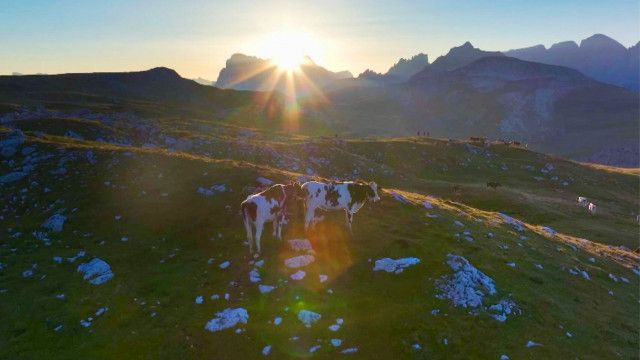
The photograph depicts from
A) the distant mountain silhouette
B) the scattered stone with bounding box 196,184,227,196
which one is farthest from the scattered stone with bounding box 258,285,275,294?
the distant mountain silhouette

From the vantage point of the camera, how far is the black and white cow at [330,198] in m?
24.1

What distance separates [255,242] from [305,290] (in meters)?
5.07

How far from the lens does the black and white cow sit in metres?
24.1

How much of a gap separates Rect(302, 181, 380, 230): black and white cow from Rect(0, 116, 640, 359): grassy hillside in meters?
1.04

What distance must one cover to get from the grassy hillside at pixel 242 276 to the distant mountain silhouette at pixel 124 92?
105 meters

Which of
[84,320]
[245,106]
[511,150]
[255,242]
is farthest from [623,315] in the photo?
[245,106]

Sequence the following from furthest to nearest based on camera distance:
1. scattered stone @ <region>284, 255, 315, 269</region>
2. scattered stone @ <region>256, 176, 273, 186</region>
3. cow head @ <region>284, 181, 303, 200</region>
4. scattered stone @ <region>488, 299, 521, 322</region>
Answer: scattered stone @ <region>256, 176, 273, 186</region> → cow head @ <region>284, 181, 303, 200</region> → scattered stone @ <region>284, 255, 315, 269</region> → scattered stone @ <region>488, 299, 521, 322</region>

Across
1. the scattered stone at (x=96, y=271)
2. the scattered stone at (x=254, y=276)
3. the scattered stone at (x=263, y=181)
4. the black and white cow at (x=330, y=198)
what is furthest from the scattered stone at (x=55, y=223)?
the black and white cow at (x=330, y=198)

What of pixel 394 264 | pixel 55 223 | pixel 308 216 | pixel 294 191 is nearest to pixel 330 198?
pixel 308 216

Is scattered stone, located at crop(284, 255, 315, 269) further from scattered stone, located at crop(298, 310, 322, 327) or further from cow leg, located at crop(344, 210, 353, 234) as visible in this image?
cow leg, located at crop(344, 210, 353, 234)

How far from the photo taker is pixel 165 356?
52.4ft

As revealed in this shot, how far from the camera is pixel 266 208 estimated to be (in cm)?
2223

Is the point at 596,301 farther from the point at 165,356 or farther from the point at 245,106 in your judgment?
the point at 245,106

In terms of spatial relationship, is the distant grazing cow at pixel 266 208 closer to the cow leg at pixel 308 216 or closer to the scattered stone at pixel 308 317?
the cow leg at pixel 308 216
